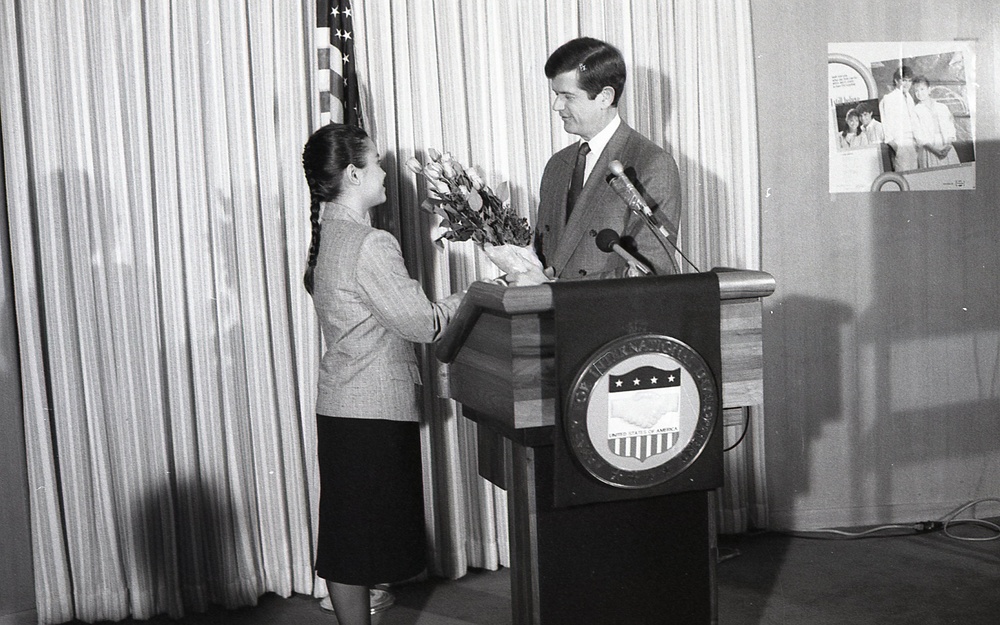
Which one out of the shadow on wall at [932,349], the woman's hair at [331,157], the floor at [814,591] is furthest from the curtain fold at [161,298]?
the shadow on wall at [932,349]

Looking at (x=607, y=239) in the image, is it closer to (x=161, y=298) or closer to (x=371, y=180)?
(x=371, y=180)

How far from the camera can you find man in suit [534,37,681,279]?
2.71 metres

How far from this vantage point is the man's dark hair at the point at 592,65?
285 centimetres

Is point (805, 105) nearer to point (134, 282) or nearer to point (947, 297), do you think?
point (947, 297)

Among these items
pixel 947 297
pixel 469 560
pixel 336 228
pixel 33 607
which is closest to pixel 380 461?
pixel 336 228

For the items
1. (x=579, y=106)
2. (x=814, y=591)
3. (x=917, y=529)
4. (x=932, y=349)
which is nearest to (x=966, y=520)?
(x=917, y=529)

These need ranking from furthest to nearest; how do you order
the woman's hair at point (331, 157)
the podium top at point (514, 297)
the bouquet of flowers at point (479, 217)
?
the woman's hair at point (331, 157) < the bouquet of flowers at point (479, 217) < the podium top at point (514, 297)

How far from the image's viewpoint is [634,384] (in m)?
2.08

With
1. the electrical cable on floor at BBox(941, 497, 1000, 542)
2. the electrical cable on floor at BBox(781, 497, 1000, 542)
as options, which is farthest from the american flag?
→ the electrical cable on floor at BBox(941, 497, 1000, 542)

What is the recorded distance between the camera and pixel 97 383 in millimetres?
3402

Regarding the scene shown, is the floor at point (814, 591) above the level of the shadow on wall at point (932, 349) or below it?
below

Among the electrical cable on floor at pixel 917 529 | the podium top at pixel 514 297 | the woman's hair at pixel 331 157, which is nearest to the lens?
the podium top at pixel 514 297

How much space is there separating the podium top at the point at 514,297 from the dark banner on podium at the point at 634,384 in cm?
4

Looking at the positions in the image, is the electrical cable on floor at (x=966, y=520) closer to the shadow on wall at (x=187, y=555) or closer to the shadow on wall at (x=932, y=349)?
the shadow on wall at (x=932, y=349)
